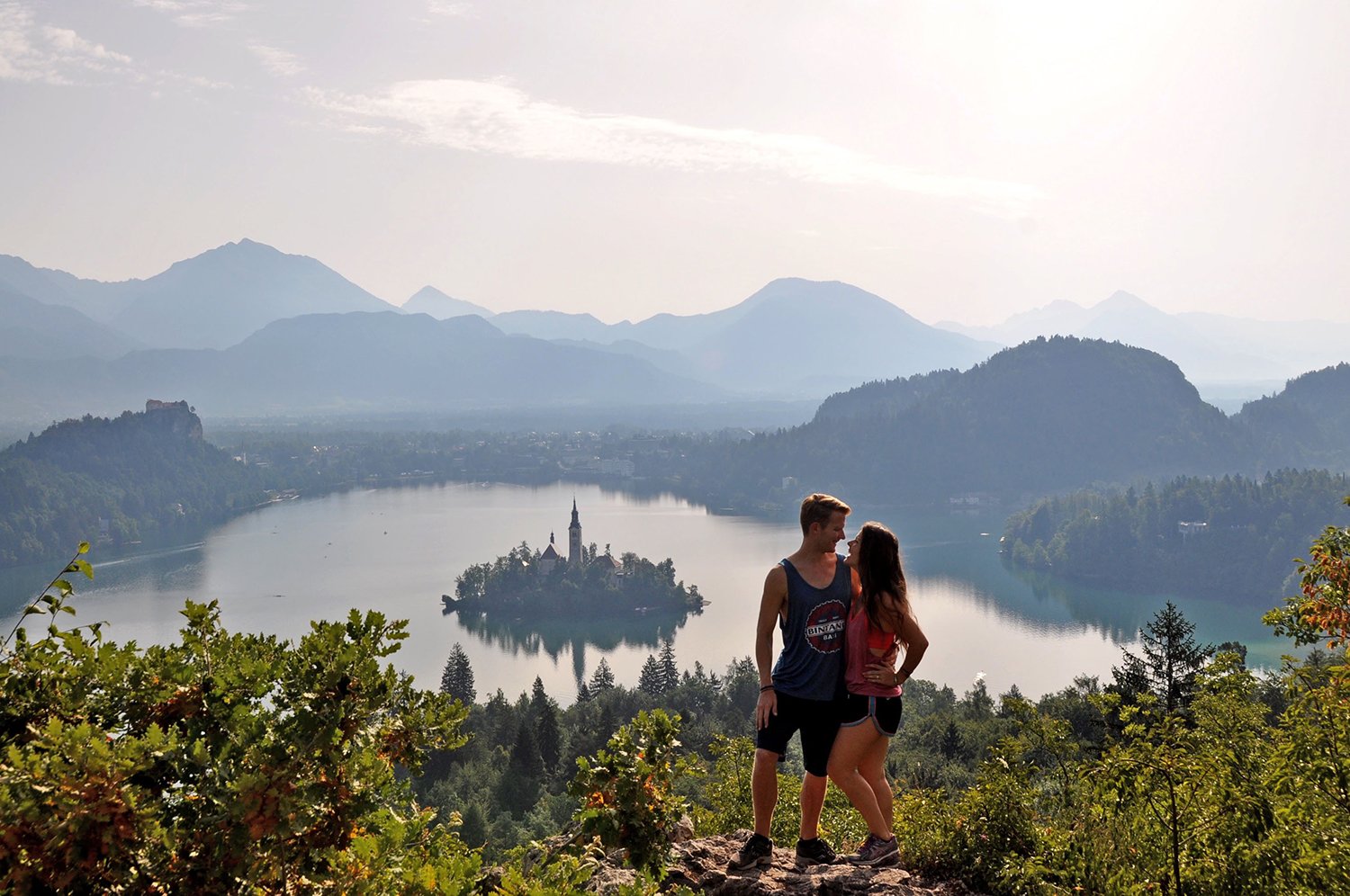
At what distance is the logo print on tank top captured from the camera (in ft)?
10.4

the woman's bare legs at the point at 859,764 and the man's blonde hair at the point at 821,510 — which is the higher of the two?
the man's blonde hair at the point at 821,510

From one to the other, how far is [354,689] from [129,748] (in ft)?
1.31

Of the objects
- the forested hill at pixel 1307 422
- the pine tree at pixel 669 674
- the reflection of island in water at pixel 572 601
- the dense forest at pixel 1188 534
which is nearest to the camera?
the pine tree at pixel 669 674

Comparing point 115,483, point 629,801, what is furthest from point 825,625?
point 115,483

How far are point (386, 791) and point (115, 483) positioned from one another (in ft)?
352

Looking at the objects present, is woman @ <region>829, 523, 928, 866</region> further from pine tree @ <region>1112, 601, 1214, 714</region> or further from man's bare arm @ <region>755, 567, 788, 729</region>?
pine tree @ <region>1112, 601, 1214, 714</region>

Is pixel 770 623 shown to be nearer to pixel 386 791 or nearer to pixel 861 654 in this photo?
pixel 861 654

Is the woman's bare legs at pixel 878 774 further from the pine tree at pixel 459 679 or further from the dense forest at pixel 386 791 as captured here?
the pine tree at pixel 459 679

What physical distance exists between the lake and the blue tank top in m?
24.8

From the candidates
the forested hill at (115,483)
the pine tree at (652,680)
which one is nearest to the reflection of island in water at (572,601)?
the pine tree at (652,680)

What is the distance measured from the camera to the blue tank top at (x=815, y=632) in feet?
10.4

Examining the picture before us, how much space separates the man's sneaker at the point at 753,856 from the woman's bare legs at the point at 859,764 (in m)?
0.32

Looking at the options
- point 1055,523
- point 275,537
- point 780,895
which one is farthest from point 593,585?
point 780,895

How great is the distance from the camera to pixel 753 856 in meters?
3.12
